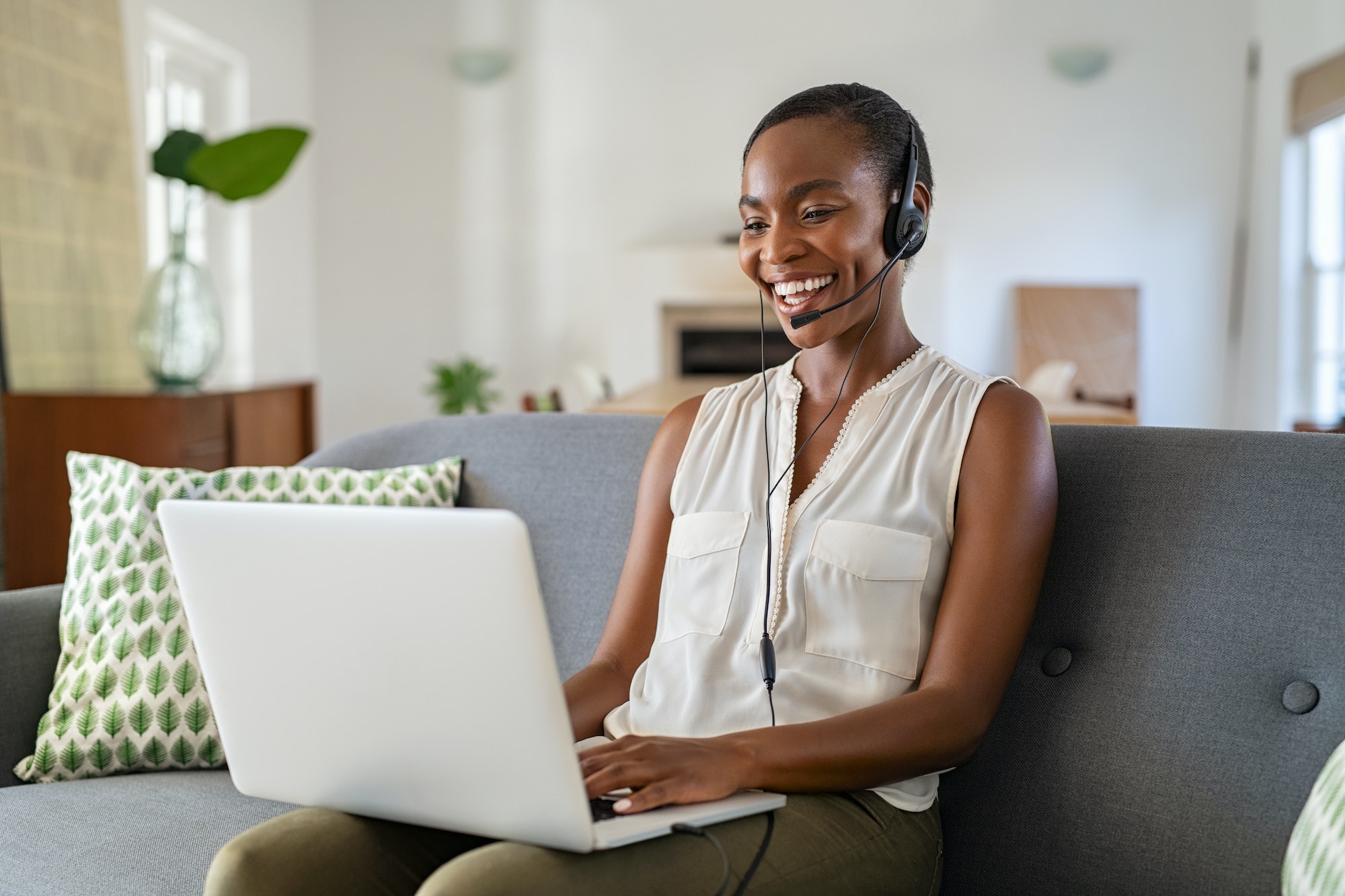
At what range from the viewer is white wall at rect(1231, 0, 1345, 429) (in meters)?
5.93

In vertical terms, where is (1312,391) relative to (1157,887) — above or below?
above

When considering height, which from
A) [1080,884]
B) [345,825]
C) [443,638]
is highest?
[443,638]

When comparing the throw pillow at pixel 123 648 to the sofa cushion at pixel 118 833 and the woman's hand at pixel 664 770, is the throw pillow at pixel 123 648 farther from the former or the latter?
the woman's hand at pixel 664 770

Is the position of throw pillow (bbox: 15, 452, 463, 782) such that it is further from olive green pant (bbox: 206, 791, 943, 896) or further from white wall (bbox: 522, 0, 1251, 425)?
white wall (bbox: 522, 0, 1251, 425)

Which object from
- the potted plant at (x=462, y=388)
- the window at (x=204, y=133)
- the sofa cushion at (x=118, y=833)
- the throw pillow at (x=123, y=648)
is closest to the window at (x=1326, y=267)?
the potted plant at (x=462, y=388)

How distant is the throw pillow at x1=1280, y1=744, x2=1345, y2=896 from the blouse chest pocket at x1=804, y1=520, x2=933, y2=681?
371mm

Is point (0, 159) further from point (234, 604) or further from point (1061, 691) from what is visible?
point (1061, 691)

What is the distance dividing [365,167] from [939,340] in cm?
353

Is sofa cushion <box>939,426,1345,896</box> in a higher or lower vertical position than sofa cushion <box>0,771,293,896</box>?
higher

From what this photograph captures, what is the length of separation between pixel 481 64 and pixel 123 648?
18.8ft

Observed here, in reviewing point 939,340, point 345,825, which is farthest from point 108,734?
point 939,340

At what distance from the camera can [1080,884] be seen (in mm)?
1240

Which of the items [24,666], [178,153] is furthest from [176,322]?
[24,666]

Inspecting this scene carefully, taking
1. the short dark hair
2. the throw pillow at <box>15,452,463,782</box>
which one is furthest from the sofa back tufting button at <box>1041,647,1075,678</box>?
the throw pillow at <box>15,452,463,782</box>
